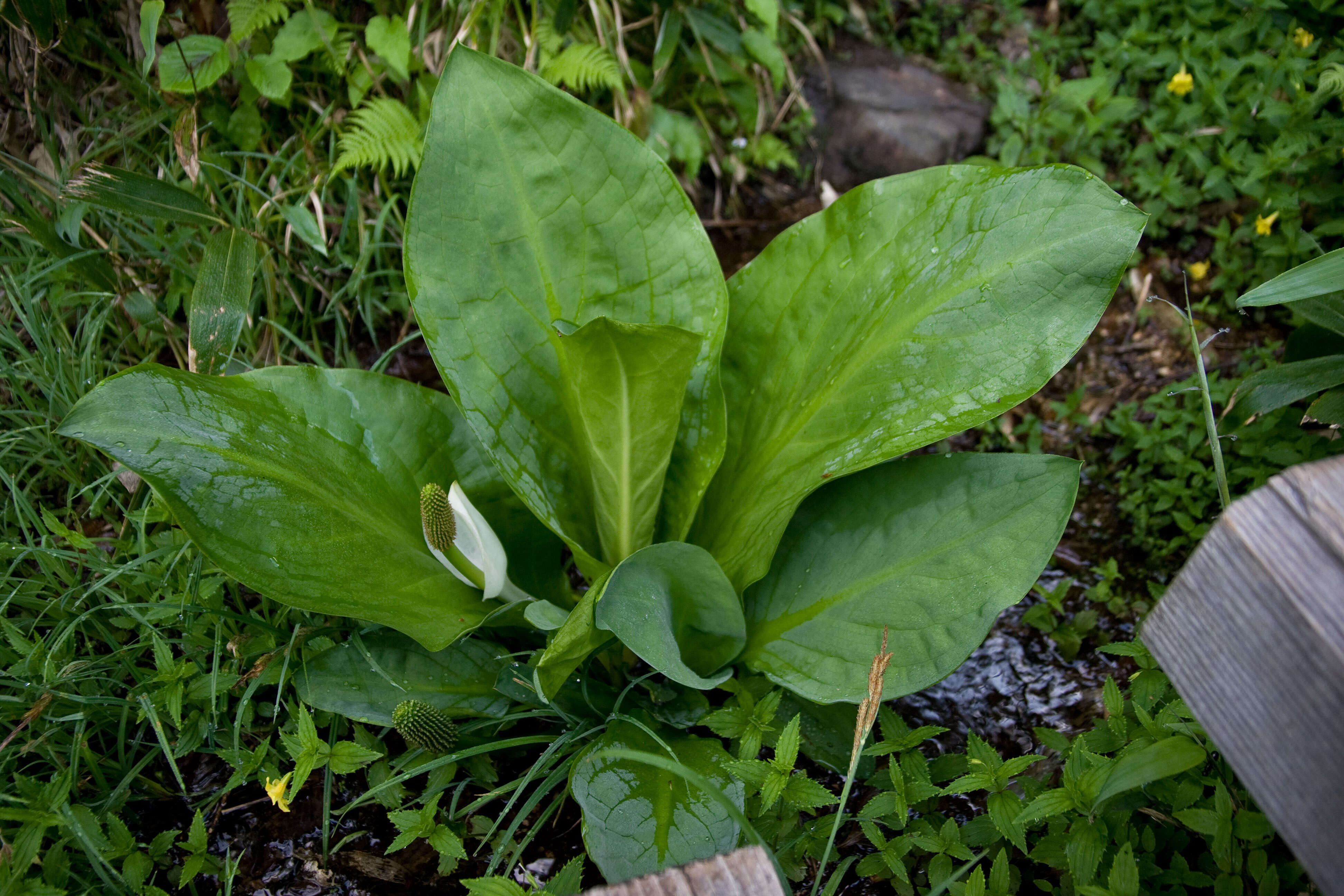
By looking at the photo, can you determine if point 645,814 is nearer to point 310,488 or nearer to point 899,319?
point 310,488

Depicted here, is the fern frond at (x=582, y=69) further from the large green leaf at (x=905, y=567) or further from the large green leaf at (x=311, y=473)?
the large green leaf at (x=905, y=567)

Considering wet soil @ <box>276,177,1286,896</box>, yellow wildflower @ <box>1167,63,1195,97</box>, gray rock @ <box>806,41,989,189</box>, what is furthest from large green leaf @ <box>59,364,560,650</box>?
yellow wildflower @ <box>1167,63,1195,97</box>

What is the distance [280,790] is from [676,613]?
26.4 inches

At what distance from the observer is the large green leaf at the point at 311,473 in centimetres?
120

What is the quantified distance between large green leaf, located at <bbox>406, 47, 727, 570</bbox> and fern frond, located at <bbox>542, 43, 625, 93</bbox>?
0.89 meters

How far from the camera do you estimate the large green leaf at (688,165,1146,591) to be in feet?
4.15

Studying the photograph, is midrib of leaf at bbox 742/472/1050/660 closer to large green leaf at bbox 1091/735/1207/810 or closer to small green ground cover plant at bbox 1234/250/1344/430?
large green leaf at bbox 1091/735/1207/810

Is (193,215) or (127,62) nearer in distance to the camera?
(193,215)

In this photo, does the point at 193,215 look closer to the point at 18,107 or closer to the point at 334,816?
the point at 18,107

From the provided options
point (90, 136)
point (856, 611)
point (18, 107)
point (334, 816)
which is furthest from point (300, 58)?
point (856, 611)

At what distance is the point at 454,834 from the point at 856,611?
742 millimetres

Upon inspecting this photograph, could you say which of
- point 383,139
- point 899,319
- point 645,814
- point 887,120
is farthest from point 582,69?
point 645,814

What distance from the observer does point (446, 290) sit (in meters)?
1.41

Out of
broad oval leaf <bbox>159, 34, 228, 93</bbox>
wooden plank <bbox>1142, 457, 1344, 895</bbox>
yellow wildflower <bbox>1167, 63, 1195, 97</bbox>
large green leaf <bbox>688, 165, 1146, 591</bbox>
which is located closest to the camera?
wooden plank <bbox>1142, 457, 1344, 895</bbox>
